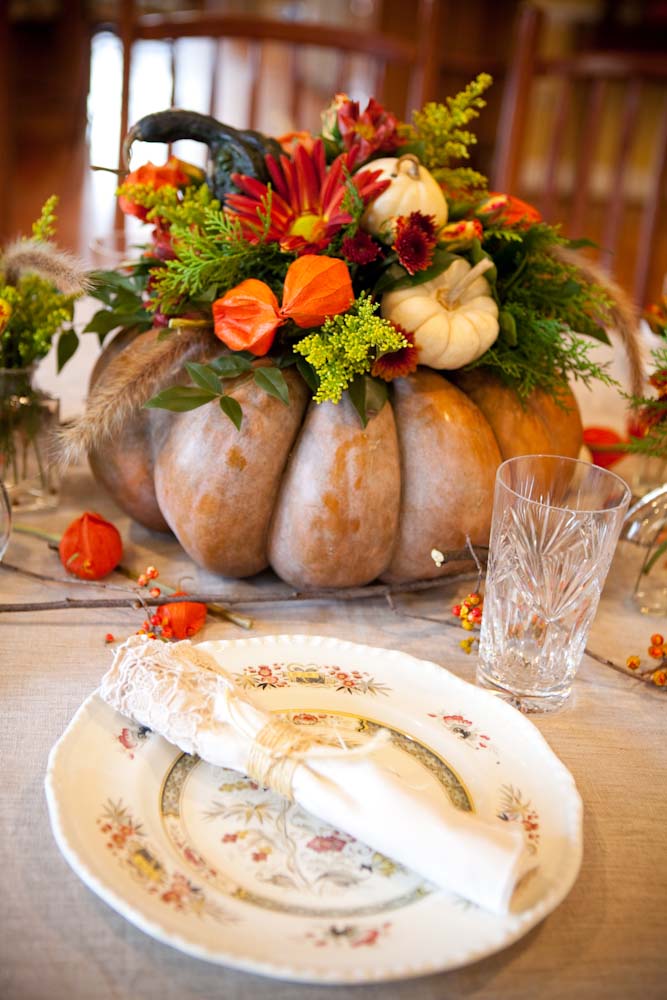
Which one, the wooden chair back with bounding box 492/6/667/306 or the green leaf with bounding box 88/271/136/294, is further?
the wooden chair back with bounding box 492/6/667/306

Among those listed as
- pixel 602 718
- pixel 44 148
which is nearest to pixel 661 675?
pixel 602 718

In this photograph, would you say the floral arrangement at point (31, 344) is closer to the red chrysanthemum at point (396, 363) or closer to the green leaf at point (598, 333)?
the red chrysanthemum at point (396, 363)

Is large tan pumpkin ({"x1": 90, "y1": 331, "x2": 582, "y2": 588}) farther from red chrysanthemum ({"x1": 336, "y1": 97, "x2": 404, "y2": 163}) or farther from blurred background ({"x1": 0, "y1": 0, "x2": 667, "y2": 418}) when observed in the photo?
blurred background ({"x1": 0, "y1": 0, "x2": 667, "y2": 418})

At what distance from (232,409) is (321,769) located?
1.07 ft

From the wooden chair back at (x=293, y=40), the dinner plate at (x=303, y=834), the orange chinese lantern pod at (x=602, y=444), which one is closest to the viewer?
the dinner plate at (x=303, y=834)

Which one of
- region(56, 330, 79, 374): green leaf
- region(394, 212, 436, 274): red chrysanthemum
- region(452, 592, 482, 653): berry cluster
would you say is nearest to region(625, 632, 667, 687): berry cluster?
region(452, 592, 482, 653): berry cluster

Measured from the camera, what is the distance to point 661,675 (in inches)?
30.0

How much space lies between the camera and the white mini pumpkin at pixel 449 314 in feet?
2.66

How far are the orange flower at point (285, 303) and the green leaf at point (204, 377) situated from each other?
30mm

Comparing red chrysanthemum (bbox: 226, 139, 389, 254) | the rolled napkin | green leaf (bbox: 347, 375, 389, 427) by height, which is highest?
red chrysanthemum (bbox: 226, 139, 389, 254)

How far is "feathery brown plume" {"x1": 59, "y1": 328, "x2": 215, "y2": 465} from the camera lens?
809 millimetres

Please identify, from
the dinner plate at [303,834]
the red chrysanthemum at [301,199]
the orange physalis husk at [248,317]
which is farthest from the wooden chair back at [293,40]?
the dinner plate at [303,834]

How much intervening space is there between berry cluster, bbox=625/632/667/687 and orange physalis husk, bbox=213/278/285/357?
1.31 feet

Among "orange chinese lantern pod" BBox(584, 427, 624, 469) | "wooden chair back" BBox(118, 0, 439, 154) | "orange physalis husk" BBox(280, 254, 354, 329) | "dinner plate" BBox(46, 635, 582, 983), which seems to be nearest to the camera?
"dinner plate" BBox(46, 635, 582, 983)
